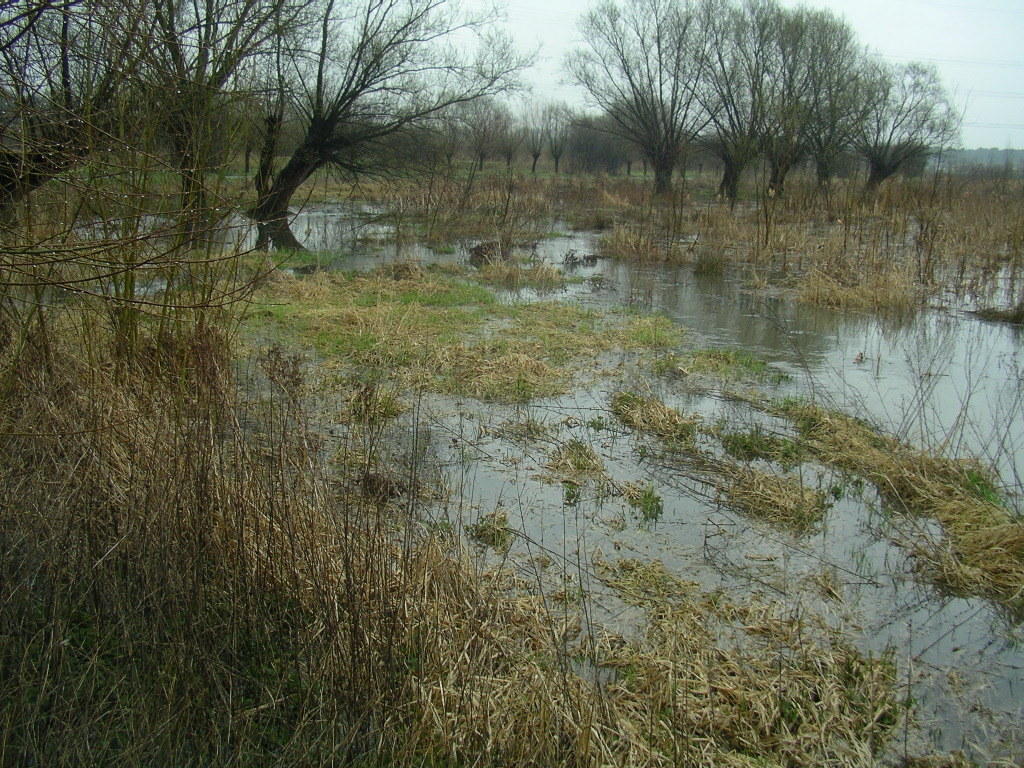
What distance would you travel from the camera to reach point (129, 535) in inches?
137

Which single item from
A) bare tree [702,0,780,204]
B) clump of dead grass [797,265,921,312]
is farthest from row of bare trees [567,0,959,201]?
clump of dead grass [797,265,921,312]

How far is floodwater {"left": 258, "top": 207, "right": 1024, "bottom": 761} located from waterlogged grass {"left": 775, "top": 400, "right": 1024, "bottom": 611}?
124mm

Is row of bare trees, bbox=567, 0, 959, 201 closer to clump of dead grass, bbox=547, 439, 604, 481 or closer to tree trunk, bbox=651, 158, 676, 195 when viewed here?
tree trunk, bbox=651, 158, 676, 195

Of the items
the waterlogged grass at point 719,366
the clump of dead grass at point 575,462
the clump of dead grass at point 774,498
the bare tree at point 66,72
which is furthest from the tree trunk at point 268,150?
the clump of dead grass at point 774,498

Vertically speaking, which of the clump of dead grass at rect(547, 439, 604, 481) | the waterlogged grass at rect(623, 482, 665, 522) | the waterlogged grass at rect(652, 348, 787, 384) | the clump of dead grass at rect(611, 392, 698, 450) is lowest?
the waterlogged grass at rect(623, 482, 665, 522)

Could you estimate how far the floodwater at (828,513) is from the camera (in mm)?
3791

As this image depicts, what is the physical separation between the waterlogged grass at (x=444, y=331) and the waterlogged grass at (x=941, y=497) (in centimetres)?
237

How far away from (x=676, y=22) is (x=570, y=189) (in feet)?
31.1

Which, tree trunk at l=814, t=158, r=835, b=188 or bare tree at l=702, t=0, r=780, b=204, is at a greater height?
bare tree at l=702, t=0, r=780, b=204

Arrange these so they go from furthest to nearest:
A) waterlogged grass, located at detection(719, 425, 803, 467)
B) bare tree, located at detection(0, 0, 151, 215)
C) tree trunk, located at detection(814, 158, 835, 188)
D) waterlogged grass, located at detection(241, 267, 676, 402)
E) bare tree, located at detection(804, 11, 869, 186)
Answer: bare tree, located at detection(804, 11, 869, 186) < tree trunk, located at detection(814, 158, 835, 188) < waterlogged grass, located at detection(241, 267, 676, 402) < waterlogged grass, located at detection(719, 425, 803, 467) < bare tree, located at detection(0, 0, 151, 215)

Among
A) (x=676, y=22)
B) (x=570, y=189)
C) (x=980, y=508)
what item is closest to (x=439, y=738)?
(x=980, y=508)

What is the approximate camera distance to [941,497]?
5.32 m

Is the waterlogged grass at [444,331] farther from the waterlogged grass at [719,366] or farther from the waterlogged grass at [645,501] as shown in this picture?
the waterlogged grass at [645,501]

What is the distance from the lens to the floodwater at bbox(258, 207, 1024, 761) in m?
3.79
